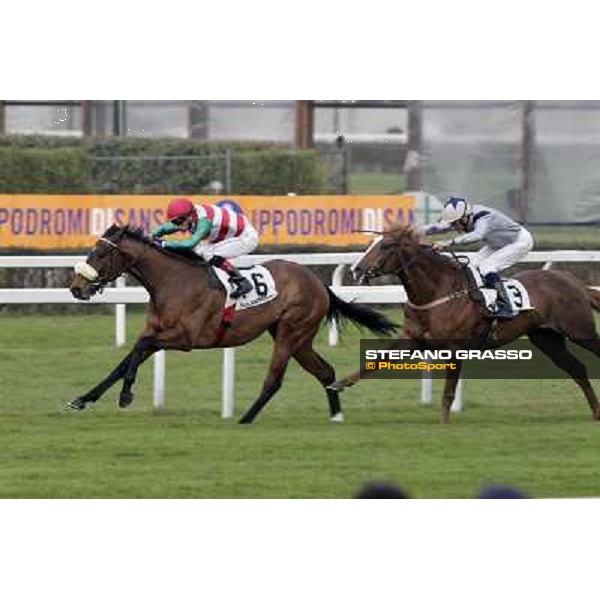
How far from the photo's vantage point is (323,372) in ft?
38.3

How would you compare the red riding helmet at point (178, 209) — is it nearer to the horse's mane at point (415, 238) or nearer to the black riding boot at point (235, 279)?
the black riding boot at point (235, 279)

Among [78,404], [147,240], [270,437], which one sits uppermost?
[147,240]

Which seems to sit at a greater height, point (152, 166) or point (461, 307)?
point (152, 166)

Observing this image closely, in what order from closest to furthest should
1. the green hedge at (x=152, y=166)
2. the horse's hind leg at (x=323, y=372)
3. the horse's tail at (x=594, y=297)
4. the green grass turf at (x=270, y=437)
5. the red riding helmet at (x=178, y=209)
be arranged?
1. the green grass turf at (x=270, y=437)
2. the red riding helmet at (x=178, y=209)
3. the horse's hind leg at (x=323, y=372)
4. the horse's tail at (x=594, y=297)
5. the green hedge at (x=152, y=166)

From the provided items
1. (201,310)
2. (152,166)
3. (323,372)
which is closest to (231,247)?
(201,310)

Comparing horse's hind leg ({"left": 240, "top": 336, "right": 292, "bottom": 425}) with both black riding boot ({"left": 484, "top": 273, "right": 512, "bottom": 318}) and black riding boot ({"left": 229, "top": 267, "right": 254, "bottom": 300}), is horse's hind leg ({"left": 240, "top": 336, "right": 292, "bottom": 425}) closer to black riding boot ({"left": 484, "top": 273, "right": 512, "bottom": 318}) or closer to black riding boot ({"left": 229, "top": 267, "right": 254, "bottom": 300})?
black riding boot ({"left": 229, "top": 267, "right": 254, "bottom": 300})

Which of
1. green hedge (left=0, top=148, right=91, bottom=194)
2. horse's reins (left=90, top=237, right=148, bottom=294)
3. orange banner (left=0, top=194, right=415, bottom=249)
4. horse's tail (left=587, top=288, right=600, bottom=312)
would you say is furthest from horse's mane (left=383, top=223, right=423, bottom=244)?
green hedge (left=0, top=148, right=91, bottom=194)

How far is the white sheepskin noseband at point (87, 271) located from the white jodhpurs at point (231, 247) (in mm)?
688

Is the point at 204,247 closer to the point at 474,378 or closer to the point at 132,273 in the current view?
the point at 132,273

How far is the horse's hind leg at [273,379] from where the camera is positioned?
1142cm

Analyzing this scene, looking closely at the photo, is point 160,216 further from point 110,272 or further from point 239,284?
point 110,272

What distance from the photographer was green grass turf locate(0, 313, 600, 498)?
942 centimetres

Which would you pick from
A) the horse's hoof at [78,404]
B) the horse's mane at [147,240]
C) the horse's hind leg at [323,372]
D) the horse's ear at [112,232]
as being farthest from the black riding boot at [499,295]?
Result: the horse's hoof at [78,404]

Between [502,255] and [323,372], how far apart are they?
3.99 ft
